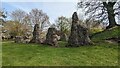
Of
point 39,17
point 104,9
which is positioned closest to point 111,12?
point 104,9

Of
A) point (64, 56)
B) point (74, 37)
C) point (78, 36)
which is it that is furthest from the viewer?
point (78, 36)

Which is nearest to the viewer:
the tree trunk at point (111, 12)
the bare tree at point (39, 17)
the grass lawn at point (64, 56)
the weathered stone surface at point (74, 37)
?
the grass lawn at point (64, 56)

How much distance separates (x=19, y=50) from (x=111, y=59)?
6.68 m

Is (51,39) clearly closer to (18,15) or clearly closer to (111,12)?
(111,12)

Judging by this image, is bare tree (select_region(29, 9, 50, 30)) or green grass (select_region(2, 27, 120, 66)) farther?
bare tree (select_region(29, 9, 50, 30))

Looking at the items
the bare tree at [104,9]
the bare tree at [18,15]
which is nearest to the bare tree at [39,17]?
the bare tree at [18,15]

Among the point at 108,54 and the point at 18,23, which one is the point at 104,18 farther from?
the point at 18,23

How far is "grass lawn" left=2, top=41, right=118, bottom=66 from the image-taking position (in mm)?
13735

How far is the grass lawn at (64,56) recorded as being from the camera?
1374 centimetres

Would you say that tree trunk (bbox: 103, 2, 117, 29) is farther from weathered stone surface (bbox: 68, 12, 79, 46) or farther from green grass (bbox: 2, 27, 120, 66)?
green grass (bbox: 2, 27, 120, 66)

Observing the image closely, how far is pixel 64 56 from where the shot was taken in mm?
15039

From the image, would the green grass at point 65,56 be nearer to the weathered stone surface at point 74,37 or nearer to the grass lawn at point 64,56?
the grass lawn at point 64,56

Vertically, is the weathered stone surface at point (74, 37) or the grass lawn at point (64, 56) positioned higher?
the weathered stone surface at point (74, 37)

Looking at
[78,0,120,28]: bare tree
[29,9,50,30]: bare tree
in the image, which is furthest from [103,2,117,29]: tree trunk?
[29,9,50,30]: bare tree
